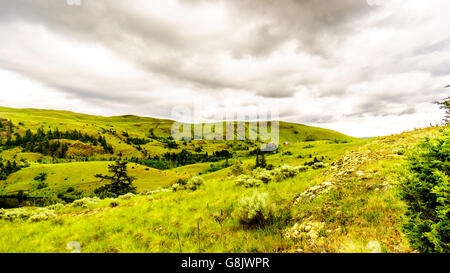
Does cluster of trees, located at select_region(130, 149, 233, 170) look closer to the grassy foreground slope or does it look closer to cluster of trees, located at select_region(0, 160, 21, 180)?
cluster of trees, located at select_region(0, 160, 21, 180)

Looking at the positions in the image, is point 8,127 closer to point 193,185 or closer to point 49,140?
point 49,140

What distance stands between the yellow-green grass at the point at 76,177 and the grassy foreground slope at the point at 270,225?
71.5 meters

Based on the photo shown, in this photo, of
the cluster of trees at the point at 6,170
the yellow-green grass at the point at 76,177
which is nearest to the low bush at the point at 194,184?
the yellow-green grass at the point at 76,177

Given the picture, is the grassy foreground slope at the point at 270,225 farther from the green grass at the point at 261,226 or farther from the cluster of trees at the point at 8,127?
the cluster of trees at the point at 8,127

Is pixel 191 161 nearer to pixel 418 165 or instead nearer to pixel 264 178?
pixel 264 178

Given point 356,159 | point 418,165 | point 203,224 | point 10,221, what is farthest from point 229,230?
point 10,221

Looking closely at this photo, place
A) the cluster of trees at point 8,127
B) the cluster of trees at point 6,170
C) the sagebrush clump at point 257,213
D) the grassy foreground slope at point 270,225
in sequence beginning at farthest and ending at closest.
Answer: the cluster of trees at point 8,127 → the cluster of trees at point 6,170 → the sagebrush clump at point 257,213 → the grassy foreground slope at point 270,225

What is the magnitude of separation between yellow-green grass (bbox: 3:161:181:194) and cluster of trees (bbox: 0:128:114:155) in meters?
70.9

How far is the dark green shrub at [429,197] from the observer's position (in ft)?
9.93

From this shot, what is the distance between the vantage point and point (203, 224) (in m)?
8.27

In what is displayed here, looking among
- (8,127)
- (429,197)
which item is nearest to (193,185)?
(429,197)
